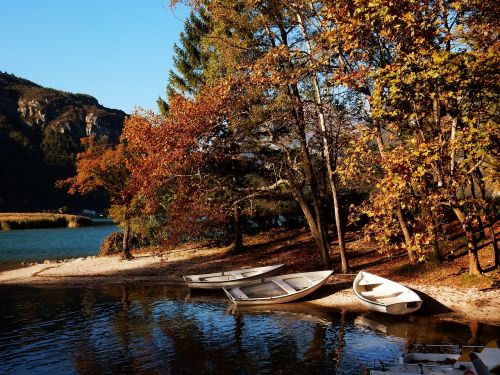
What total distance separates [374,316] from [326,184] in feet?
56.0

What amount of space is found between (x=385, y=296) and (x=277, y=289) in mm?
5802

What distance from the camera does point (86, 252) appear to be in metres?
50.6

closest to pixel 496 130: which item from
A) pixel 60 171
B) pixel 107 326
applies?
pixel 107 326

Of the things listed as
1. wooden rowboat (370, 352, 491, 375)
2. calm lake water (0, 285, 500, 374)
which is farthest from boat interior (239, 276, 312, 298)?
wooden rowboat (370, 352, 491, 375)

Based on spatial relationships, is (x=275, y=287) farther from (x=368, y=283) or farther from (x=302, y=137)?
(x=302, y=137)

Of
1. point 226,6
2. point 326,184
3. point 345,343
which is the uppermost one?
point 226,6

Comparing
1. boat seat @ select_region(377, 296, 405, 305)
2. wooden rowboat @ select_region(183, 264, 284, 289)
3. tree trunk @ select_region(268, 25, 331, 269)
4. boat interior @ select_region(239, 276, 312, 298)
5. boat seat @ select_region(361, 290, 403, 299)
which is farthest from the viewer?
wooden rowboat @ select_region(183, 264, 284, 289)

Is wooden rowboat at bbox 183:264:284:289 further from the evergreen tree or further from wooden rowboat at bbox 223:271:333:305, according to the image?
the evergreen tree

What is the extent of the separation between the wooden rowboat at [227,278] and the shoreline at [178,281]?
2.86 m

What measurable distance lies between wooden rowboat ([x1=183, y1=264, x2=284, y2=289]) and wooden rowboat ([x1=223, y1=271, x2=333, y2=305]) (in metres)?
1.54

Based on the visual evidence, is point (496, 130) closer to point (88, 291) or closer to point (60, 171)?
point (88, 291)

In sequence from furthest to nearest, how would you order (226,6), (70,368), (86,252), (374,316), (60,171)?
(60,171), (86,252), (226,6), (374,316), (70,368)

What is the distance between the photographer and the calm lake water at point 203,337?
546 inches

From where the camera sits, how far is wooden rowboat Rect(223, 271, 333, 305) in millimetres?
21375
